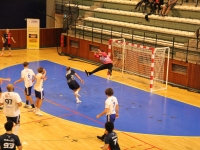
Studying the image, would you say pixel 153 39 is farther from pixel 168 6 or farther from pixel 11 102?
pixel 11 102

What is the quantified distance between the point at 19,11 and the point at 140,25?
36.7 feet

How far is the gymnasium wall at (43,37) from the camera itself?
1078 inches

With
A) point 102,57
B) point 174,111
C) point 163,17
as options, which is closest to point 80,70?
point 102,57

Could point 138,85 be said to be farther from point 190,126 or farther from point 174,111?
point 190,126

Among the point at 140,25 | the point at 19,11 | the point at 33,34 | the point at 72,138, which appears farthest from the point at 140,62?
the point at 19,11

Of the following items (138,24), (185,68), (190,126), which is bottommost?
(190,126)

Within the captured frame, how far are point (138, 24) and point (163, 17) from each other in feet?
6.26

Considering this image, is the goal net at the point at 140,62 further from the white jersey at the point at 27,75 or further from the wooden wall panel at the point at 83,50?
the white jersey at the point at 27,75

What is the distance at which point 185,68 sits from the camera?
730 inches

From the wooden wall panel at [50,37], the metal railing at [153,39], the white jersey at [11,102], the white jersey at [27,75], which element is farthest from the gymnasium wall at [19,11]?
the white jersey at [11,102]

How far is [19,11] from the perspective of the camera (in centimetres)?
2959

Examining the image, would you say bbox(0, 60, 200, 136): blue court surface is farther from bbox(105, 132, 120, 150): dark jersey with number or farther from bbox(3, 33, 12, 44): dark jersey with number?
bbox(3, 33, 12, 44): dark jersey with number

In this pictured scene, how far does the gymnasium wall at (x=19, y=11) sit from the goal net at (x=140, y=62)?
36.2 ft

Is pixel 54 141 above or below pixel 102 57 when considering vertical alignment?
below
